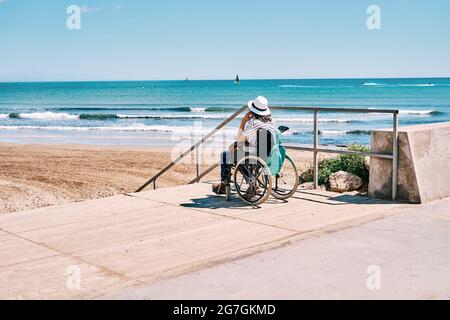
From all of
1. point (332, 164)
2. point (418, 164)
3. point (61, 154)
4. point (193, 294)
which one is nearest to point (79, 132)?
point (61, 154)

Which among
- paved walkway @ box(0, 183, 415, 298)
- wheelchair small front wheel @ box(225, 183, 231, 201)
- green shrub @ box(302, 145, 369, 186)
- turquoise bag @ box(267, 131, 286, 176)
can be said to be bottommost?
paved walkway @ box(0, 183, 415, 298)

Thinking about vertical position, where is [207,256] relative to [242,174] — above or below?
below

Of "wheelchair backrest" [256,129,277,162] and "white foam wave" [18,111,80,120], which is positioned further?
"white foam wave" [18,111,80,120]

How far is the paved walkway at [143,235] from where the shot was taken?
13.9ft

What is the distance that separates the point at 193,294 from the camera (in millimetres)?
3828

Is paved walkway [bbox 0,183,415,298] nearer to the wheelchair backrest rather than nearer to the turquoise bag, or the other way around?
the turquoise bag

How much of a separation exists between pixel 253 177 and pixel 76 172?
8.28 m

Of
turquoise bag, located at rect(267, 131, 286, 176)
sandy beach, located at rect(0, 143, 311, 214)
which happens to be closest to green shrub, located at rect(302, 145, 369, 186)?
turquoise bag, located at rect(267, 131, 286, 176)

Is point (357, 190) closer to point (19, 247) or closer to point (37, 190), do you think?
point (19, 247)

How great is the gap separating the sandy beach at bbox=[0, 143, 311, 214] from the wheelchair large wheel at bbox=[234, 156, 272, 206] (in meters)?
4.92

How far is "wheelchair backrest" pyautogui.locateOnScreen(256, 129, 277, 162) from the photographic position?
6.59 meters

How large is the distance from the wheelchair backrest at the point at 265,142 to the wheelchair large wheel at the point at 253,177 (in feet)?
0.36

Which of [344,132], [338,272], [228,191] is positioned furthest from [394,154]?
[344,132]
